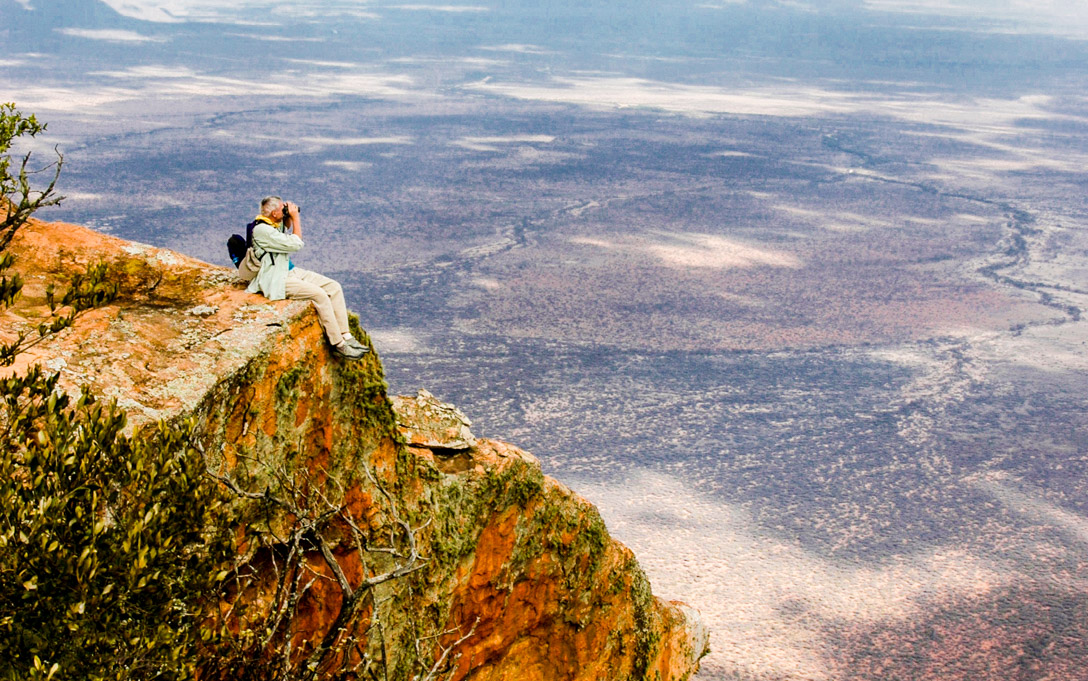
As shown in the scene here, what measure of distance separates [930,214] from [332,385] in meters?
39.6

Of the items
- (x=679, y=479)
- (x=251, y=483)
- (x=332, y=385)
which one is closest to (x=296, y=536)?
(x=251, y=483)

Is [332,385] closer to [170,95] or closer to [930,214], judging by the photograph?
[930,214]

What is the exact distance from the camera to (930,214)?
42.5m

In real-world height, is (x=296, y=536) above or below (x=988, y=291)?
above

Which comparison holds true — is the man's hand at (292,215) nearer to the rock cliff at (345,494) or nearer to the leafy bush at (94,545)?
the rock cliff at (345,494)

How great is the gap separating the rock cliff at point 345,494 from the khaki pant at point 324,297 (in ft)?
→ 0.30

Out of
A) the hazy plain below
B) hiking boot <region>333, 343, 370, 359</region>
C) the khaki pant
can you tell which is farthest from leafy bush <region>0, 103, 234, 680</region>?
the hazy plain below

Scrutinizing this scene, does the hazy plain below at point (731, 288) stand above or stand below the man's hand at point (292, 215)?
below

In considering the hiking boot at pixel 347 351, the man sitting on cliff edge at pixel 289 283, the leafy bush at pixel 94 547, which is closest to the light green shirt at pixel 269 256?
the man sitting on cliff edge at pixel 289 283

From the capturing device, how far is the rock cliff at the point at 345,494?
625 centimetres

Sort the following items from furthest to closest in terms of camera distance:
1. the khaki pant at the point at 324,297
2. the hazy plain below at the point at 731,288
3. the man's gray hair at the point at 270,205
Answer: the hazy plain below at the point at 731,288 → the man's gray hair at the point at 270,205 → the khaki pant at the point at 324,297

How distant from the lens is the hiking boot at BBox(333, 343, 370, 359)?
24.7ft

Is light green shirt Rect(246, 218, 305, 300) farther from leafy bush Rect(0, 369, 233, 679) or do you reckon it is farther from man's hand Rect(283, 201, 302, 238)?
leafy bush Rect(0, 369, 233, 679)

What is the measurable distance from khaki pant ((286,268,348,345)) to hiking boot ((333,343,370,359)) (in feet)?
0.14
